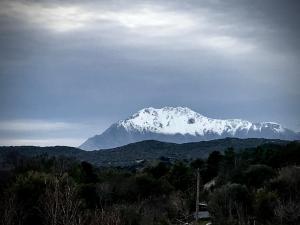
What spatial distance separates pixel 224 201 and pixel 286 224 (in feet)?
38.0

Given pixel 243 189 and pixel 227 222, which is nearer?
pixel 227 222

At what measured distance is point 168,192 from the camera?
296 feet

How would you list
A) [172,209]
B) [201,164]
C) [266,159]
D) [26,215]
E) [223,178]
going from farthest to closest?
[201,164] < [266,159] < [223,178] < [172,209] < [26,215]

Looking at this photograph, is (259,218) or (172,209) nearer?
(259,218)

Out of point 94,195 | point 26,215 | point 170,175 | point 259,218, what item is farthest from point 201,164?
point 26,215

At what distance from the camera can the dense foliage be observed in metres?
44.4

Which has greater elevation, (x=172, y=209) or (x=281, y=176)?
(x=281, y=176)

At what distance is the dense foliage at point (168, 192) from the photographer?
44.4 metres

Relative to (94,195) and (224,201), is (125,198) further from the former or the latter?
(224,201)

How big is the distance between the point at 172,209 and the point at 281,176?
15969 mm

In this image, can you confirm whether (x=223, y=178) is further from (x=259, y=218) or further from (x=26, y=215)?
(x=26, y=215)

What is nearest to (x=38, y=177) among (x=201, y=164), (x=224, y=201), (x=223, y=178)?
(x=224, y=201)

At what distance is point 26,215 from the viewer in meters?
43.2

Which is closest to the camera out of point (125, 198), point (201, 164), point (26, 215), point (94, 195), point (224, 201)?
point (26, 215)
